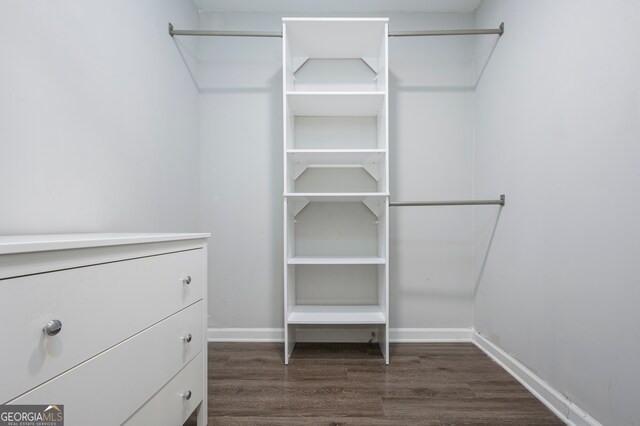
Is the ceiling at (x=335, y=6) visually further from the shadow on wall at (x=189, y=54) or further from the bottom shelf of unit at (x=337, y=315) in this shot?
the bottom shelf of unit at (x=337, y=315)

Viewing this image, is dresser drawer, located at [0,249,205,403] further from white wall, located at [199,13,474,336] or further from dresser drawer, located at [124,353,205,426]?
white wall, located at [199,13,474,336]

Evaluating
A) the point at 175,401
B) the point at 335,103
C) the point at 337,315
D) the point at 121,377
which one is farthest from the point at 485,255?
the point at 121,377

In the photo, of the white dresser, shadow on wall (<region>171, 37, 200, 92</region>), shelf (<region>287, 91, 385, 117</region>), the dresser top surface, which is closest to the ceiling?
shadow on wall (<region>171, 37, 200, 92</region>)

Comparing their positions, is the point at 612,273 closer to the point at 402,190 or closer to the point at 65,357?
the point at 402,190

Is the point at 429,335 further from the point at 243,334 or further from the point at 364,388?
the point at 243,334

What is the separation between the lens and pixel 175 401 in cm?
98

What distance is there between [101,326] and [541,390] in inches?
65.3

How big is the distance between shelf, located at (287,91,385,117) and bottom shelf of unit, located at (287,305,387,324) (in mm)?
1201

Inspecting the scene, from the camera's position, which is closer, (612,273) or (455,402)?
(612,273)

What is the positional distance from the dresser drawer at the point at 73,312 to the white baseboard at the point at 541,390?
1.48 metres

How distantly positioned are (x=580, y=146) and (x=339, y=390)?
1397 mm

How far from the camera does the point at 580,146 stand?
1.20 meters

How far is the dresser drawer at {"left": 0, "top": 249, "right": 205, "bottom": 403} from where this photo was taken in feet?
1.67

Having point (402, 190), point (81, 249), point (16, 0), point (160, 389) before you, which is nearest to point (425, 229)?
point (402, 190)
